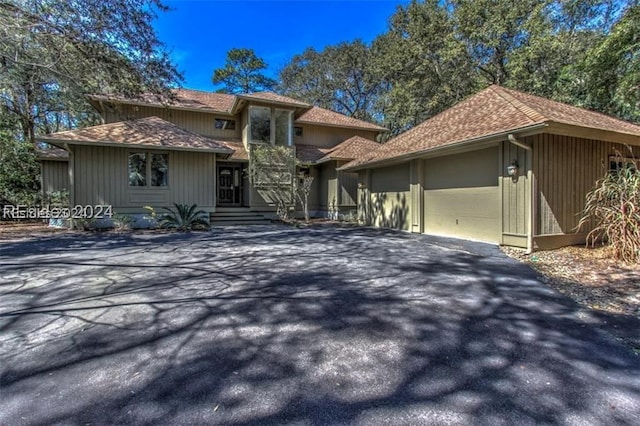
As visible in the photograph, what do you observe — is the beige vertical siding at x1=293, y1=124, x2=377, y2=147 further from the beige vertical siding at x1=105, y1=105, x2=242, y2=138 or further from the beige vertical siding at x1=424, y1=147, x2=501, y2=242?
the beige vertical siding at x1=424, y1=147, x2=501, y2=242

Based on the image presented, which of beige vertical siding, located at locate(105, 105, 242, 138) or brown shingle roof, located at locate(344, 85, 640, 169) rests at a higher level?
beige vertical siding, located at locate(105, 105, 242, 138)

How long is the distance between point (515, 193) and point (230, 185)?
487 inches

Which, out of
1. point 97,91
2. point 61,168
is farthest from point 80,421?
point 61,168

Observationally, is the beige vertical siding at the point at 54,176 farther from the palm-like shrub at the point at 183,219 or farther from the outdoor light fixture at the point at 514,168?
the outdoor light fixture at the point at 514,168

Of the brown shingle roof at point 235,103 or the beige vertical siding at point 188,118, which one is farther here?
the beige vertical siding at point 188,118

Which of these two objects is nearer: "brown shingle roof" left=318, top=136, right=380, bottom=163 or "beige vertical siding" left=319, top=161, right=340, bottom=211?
"brown shingle roof" left=318, top=136, right=380, bottom=163

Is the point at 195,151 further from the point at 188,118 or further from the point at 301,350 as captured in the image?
the point at 301,350

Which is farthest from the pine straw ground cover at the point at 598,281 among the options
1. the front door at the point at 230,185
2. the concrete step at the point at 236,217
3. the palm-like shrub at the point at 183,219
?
the front door at the point at 230,185

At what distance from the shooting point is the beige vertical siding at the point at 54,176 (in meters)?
14.8

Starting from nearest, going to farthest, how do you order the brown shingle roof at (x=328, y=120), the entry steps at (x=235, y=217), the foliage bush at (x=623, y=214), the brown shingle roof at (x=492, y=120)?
the foliage bush at (x=623, y=214), the brown shingle roof at (x=492, y=120), the entry steps at (x=235, y=217), the brown shingle roof at (x=328, y=120)

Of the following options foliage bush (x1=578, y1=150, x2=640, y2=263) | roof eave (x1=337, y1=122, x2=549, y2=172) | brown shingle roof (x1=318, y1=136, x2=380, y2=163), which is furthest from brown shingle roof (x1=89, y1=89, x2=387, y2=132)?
foliage bush (x1=578, y1=150, x2=640, y2=263)

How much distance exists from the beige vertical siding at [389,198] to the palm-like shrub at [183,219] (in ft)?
20.3

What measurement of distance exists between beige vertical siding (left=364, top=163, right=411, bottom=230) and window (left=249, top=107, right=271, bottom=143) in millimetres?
5555

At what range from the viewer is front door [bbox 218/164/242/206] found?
16.2 m
